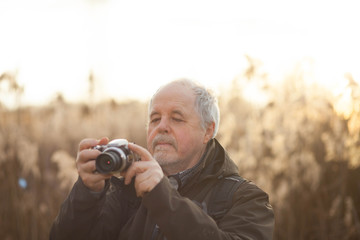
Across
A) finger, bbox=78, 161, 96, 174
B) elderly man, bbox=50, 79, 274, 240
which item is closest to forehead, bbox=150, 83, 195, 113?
elderly man, bbox=50, 79, 274, 240

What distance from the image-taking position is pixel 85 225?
6.70 feet

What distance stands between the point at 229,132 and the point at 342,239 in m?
1.46

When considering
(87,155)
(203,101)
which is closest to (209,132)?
(203,101)

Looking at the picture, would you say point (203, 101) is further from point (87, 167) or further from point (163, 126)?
point (87, 167)

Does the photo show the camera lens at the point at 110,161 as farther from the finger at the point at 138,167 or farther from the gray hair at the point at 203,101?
the gray hair at the point at 203,101

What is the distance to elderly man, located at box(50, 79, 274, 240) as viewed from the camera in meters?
1.74

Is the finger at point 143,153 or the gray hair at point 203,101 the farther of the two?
the gray hair at point 203,101

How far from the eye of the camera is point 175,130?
7.11ft

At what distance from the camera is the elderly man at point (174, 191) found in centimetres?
174

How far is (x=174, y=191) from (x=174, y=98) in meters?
0.60

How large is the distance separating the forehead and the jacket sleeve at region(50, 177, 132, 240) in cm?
49

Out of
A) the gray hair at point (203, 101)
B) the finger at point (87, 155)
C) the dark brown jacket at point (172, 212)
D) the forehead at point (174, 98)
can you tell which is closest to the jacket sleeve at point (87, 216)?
the dark brown jacket at point (172, 212)

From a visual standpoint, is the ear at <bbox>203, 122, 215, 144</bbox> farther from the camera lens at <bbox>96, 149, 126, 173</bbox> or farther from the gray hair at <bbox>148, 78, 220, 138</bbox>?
the camera lens at <bbox>96, 149, 126, 173</bbox>

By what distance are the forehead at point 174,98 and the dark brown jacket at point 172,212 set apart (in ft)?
0.83
